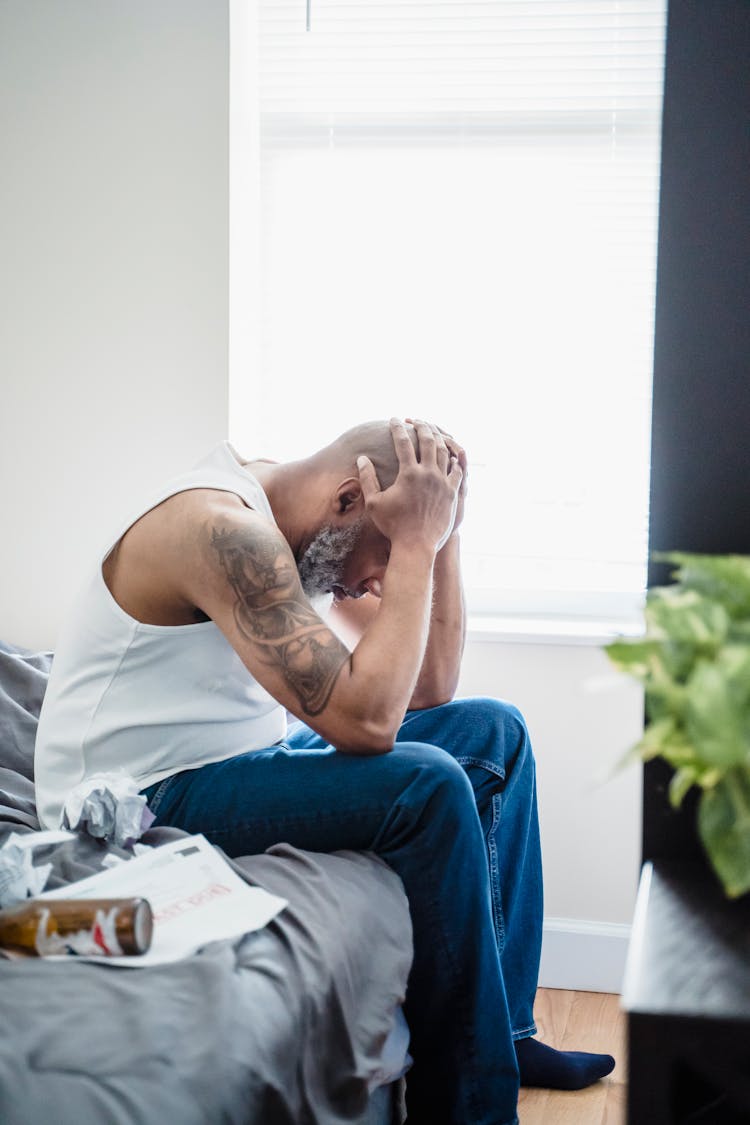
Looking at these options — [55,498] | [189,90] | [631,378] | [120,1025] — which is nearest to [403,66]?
[189,90]

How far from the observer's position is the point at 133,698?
155 cm

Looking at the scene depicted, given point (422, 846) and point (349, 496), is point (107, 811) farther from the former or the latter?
point (349, 496)

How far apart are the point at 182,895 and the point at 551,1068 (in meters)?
0.83

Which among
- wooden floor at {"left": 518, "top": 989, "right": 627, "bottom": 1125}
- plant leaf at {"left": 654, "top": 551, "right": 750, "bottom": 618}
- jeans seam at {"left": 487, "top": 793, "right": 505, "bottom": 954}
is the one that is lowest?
wooden floor at {"left": 518, "top": 989, "right": 627, "bottom": 1125}

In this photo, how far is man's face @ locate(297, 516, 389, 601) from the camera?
168 cm

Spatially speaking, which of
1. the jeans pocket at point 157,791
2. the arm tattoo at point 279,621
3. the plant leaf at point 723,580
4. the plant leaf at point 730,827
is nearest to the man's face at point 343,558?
the arm tattoo at point 279,621

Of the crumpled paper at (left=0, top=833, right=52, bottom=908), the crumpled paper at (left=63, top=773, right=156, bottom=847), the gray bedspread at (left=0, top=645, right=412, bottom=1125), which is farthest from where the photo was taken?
the crumpled paper at (left=63, top=773, right=156, bottom=847)

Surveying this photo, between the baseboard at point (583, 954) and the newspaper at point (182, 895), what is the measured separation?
116cm

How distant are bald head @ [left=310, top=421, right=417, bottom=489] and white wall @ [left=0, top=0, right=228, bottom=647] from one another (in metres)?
0.71

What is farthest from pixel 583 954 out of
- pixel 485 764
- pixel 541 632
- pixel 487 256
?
pixel 487 256

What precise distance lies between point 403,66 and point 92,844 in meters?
1.83

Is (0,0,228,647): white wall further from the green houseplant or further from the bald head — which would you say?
the green houseplant

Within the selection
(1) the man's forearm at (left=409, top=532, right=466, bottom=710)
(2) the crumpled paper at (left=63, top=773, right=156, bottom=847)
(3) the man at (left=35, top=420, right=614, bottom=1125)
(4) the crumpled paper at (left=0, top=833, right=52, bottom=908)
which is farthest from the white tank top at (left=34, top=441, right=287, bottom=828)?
(1) the man's forearm at (left=409, top=532, right=466, bottom=710)

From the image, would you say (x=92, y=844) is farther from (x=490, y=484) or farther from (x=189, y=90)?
(x=189, y=90)
